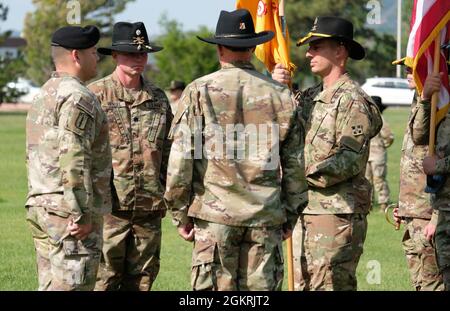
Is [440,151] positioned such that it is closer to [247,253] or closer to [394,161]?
[247,253]

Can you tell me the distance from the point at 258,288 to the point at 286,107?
1.28m

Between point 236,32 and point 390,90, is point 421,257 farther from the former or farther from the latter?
point 390,90

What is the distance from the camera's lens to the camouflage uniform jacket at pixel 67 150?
7672 millimetres

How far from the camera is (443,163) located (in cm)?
852

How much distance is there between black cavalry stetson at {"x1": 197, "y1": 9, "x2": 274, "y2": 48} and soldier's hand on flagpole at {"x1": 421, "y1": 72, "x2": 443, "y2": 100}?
4.98ft

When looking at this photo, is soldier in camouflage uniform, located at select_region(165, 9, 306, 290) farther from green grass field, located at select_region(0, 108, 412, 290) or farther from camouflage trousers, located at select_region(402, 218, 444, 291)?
green grass field, located at select_region(0, 108, 412, 290)

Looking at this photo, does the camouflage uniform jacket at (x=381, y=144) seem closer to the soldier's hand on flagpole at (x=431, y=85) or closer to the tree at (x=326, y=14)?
the soldier's hand on flagpole at (x=431, y=85)

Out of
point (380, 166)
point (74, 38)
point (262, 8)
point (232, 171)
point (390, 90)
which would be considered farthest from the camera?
point (390, 90)

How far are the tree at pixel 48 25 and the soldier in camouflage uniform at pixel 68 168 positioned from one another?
63.2m

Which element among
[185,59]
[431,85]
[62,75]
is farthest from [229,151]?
[185,59]

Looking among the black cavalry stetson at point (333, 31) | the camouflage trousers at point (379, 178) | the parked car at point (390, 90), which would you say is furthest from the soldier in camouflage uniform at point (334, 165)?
the parked car at point (390, 90)

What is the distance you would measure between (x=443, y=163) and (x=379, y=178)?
10.7 m

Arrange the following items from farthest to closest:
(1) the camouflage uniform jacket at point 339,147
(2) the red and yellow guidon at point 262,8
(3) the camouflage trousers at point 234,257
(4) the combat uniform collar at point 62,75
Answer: (2) the red and yellow guidon at point 262,8
(1) the camouflage uniform jacket at point 339,147
(4) the combat uniform collar at point 62,75
(3) the camouflage trousers at point 234,257

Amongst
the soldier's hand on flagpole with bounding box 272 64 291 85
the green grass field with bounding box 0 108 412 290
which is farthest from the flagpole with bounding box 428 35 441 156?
the green grass field with bounding box 0 108 412 290
